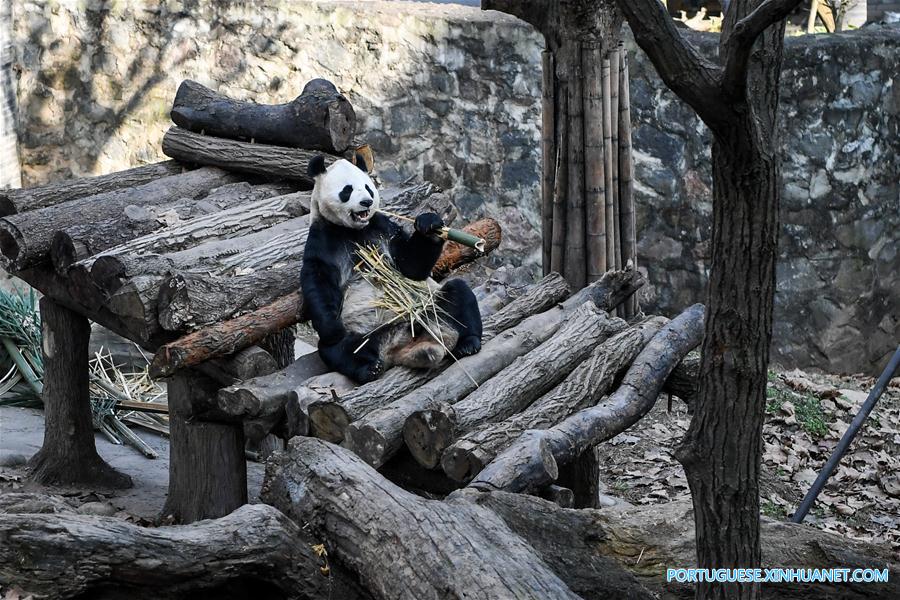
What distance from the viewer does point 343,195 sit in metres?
5.04

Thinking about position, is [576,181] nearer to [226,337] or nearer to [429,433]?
[429,433]

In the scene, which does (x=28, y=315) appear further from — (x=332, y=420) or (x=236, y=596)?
(x=236, y=596)

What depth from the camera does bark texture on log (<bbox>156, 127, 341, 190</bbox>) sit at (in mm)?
6332

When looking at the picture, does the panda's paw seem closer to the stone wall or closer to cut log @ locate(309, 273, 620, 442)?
cut log @ locate(309, 273, 620, 442)

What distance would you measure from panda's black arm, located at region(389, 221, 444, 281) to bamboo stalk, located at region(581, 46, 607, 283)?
108 centimetres

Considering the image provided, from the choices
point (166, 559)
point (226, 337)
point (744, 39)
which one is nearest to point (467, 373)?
point (226, 337)

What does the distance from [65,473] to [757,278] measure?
4767 mm

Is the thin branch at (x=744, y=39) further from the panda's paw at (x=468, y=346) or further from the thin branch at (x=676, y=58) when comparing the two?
the panda's paw at (x=468, y=346)

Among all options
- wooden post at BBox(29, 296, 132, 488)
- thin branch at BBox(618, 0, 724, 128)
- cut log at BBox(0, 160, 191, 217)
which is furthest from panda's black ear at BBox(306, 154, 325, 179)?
thin branch at BBox(618, 0, 724, 128)

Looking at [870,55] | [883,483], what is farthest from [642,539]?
[870,55]

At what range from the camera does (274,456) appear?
156 inches

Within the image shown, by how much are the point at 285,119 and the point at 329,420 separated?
8.28ft

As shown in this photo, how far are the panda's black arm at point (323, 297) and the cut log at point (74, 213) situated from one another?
4.65 ft

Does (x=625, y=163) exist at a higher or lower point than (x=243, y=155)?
lower
